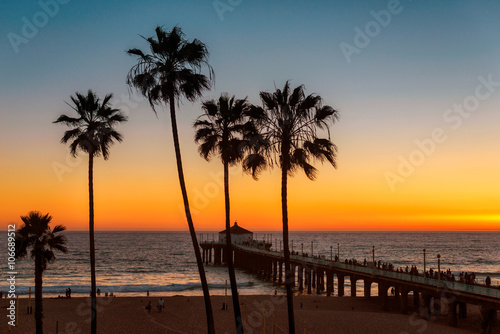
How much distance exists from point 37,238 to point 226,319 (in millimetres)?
16271

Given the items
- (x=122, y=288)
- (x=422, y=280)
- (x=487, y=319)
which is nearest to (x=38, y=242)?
(x=487, y=319)

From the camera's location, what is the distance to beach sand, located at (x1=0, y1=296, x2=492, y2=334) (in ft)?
99.8

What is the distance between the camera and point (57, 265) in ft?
329

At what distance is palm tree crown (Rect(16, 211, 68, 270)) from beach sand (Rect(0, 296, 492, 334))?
950 centimetres

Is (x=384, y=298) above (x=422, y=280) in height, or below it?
below

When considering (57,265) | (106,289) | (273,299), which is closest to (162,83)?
(273,299)

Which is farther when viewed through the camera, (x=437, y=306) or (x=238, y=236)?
(x=238, y=236)

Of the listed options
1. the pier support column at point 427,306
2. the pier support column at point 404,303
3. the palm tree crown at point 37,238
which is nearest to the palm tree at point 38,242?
the palm tree crown at point 37,238

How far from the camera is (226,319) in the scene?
112 ft

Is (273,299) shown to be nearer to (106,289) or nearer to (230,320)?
(230,320)

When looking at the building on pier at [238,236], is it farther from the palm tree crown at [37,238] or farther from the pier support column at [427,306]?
the palm tree crown at [37,238]

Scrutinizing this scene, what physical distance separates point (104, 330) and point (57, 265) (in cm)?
7633

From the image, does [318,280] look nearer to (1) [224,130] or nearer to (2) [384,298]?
(2) [384,298]

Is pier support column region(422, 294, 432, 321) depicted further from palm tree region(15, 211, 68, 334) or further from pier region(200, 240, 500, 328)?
palm tree region(15, 211, 68, 334)
